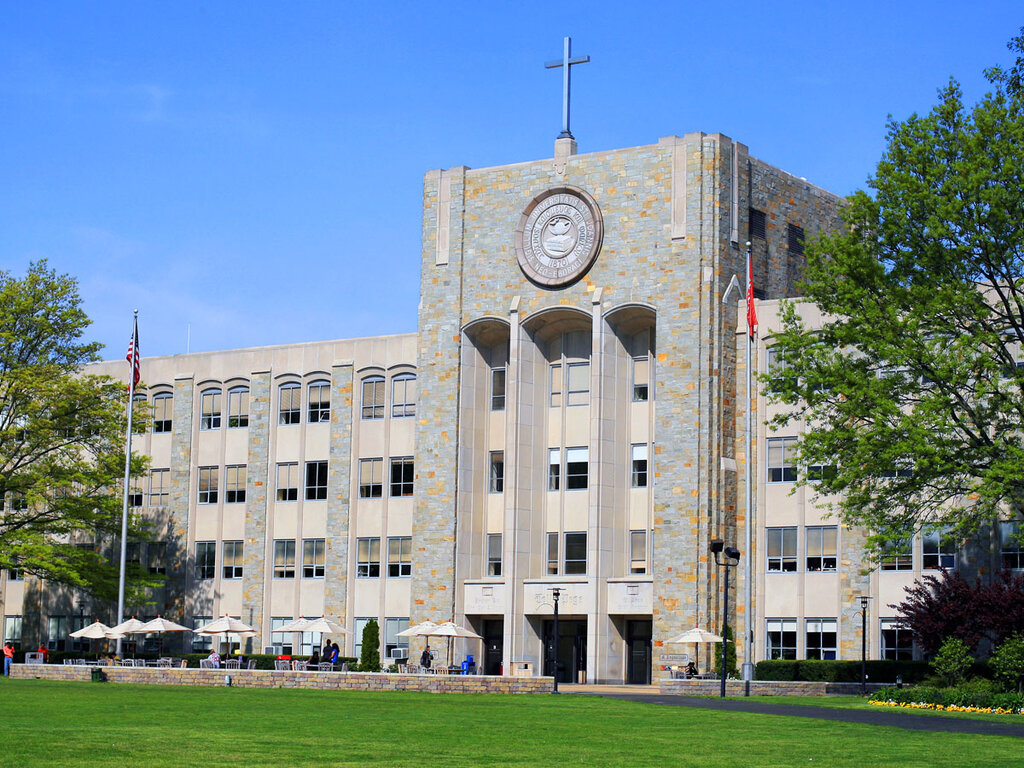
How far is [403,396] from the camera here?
6962 centimetres

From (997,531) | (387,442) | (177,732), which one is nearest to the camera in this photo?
(177,732)

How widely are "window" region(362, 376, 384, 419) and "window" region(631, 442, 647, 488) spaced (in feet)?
43.2

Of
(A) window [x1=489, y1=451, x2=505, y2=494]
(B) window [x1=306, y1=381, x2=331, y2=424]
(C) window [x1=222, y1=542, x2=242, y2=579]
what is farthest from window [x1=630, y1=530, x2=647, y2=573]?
(C) window [x1=222, y1=542, x2=242, y2=579]

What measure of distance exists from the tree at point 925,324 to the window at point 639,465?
21.4 m

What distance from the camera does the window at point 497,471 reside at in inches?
2611

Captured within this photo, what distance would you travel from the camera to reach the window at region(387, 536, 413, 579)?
6831cm

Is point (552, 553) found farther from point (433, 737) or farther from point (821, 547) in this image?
point (433, 737)

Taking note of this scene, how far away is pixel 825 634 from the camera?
5853 centimetres

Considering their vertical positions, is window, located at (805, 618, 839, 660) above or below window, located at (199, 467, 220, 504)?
below

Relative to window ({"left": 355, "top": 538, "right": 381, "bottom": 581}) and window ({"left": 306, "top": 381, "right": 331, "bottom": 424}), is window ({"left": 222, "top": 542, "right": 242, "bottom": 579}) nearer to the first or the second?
window ({"left": 355, "top": 538, "right": 381, "bottom": 581})

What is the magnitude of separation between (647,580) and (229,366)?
25378 millimetres

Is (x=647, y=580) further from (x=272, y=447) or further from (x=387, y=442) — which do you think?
(x=272, y=447)

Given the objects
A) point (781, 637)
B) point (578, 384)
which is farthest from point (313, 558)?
point (781, 637)

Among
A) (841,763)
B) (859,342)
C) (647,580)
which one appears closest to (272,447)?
(647,580)
